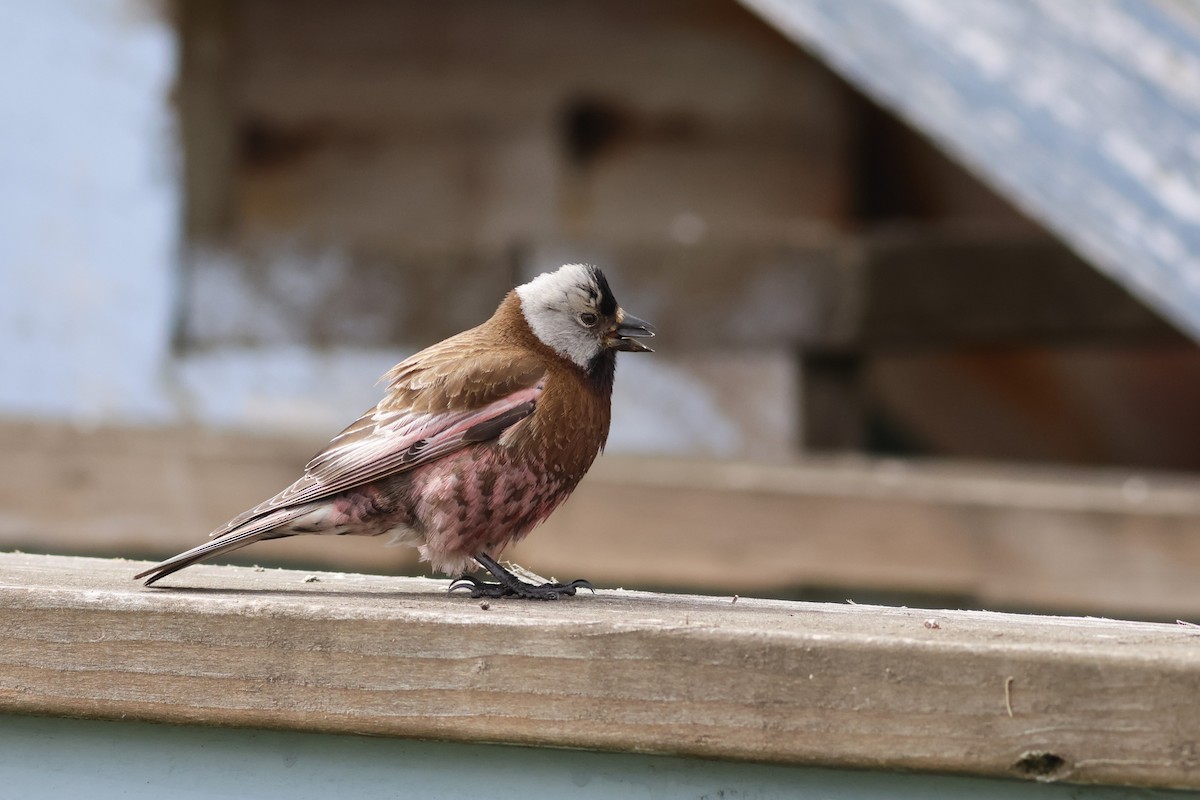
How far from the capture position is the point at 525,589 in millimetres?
2135

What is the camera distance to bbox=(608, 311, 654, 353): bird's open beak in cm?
253

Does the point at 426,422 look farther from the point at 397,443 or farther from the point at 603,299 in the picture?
the point at 603,299

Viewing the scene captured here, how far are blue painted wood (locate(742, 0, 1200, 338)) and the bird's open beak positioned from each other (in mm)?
846

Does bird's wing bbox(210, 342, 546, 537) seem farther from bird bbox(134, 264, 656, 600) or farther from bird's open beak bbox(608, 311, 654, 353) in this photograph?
bird's open beak bbox(608, 311, 654, 353)

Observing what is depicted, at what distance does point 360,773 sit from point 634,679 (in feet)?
0.94

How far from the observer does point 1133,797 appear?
1.49 meters

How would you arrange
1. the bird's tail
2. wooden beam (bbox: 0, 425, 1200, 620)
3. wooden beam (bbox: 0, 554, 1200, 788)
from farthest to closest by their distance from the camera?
1. wooden beam (bbox: 0, 425, 1200, 620)
2. the bird's tail
3. wooden beam (bbox: 0, 554, 1200, 788)

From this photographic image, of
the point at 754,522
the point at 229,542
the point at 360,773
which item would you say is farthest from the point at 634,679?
the point at 754,522

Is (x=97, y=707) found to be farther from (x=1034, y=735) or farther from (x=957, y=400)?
(x=957, y=400)

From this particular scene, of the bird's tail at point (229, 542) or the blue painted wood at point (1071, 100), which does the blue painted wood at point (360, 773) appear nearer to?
the bird's tail at point (229, 542)

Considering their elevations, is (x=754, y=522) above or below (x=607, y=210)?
below

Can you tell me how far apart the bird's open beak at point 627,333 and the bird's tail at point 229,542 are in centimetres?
59

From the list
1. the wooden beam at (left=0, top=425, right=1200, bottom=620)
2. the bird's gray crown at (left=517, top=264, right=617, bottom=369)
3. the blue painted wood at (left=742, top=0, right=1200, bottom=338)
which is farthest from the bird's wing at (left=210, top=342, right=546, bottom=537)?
the wooden beam at (left=0, top=425, right=1200, bottom=620)

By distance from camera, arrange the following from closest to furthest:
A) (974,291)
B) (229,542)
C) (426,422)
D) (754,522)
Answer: (229,542) → (426,422) → (754,522) → (974,291)
